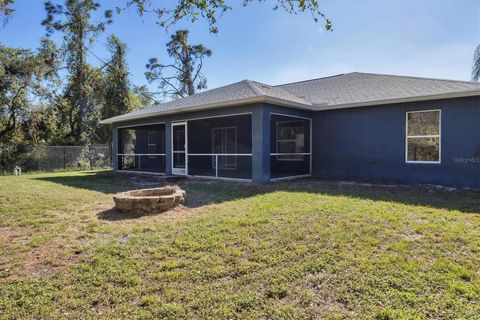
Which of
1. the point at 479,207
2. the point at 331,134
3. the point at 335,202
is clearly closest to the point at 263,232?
the point at 335,202

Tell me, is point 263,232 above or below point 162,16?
below

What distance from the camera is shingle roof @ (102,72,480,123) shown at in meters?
9.17

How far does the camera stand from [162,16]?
417cm

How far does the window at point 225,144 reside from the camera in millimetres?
15258

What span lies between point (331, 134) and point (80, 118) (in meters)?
→ 18.9

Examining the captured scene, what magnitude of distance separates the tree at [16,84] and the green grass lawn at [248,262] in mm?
15419

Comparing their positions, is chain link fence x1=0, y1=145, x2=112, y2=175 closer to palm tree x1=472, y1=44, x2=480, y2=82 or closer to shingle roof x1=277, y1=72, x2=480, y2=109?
shingle roof x1=277, y1=72, x2=480, y2=109

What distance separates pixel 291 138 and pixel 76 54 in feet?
61.5

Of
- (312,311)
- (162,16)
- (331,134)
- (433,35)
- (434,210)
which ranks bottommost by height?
(312,311)

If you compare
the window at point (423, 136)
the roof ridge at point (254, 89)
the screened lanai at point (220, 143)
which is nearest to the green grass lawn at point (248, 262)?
the window at point (423, 136)

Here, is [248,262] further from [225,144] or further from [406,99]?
[225,144]

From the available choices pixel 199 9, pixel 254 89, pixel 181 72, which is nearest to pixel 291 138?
pixel 254 89

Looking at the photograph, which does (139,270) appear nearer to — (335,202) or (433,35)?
(335,202)

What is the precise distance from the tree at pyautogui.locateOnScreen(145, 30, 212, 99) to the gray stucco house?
53.3 ft
